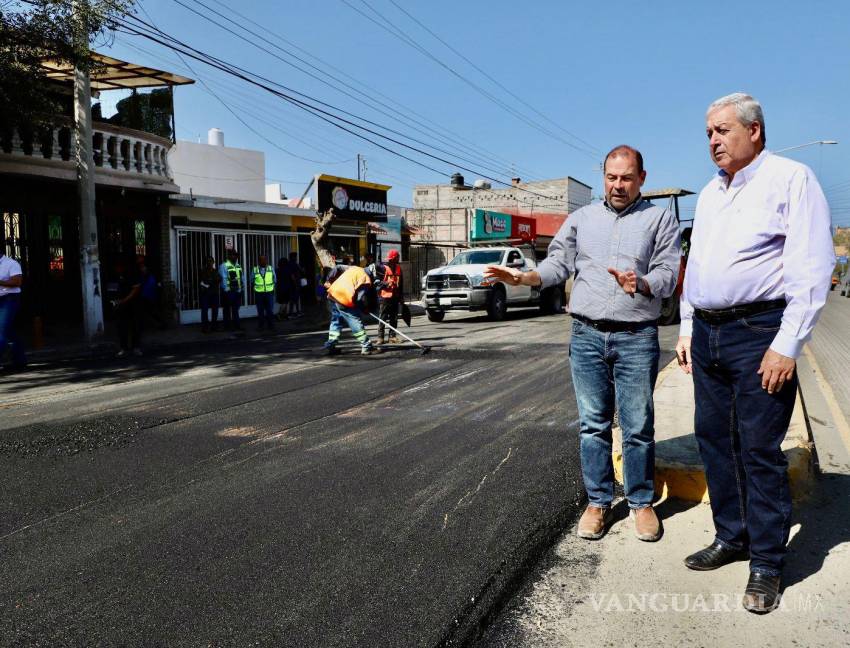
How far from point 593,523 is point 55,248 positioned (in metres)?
16.0

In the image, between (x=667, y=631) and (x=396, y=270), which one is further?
(x=396, y=270)

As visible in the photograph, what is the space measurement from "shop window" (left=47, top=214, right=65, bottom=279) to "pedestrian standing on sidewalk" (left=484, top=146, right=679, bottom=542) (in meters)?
15.3

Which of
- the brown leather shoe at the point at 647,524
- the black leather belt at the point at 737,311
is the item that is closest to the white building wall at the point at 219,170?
the brown leather shoe at the point at 647,524

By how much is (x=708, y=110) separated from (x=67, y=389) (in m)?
7.87

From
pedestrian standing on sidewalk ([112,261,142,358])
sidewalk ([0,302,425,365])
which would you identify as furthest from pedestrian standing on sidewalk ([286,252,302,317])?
pedestrian standing on sidewalk ([112,261,142,358])

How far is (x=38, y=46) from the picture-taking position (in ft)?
36.7

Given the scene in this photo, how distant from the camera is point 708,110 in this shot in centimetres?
294

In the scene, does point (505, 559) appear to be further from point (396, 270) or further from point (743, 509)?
point (396, 270)

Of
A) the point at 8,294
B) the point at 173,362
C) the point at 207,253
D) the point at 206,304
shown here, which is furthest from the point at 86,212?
the point at 207,253

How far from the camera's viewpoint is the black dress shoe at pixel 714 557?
10.2ft

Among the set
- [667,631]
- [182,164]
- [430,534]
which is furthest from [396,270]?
[182,164]

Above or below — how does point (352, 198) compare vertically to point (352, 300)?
above

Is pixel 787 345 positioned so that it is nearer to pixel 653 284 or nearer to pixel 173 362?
pixel 653 284

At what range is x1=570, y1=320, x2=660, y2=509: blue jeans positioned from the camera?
135 inches
